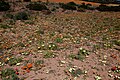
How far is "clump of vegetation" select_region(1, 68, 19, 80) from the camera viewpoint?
27.1 feet

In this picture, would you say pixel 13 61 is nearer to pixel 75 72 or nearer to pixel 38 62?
pixel 38 62

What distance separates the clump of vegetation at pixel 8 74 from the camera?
326 inches

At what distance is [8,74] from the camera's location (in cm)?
856

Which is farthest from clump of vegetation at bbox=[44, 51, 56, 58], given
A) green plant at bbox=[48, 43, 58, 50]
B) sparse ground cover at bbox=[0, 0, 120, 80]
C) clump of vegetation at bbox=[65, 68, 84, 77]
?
clump of vegetation at bbox=[65, 68, 84, 77]

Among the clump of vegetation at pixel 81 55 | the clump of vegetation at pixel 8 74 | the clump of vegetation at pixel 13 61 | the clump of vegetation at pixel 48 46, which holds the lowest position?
the clump of vegetation at pixel 8 74

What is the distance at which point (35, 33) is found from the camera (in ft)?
49.4

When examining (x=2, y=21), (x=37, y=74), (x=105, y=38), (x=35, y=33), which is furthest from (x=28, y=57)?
(x=2, y=21)

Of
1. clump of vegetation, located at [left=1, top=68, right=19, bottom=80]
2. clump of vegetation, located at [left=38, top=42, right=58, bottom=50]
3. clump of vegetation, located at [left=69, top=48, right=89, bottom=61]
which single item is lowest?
clump of vegetation, located at [left=1, top=68, right=19, bottom=80]

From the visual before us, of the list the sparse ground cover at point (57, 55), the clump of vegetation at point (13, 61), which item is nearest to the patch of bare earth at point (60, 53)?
the sparse ground cover at point (57, 55)

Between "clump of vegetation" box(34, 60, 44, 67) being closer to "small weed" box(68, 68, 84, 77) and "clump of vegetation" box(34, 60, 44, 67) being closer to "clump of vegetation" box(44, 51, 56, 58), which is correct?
"clump of vegetation" box(44, 51, 56, 58)

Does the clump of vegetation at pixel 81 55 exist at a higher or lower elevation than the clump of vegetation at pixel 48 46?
lower

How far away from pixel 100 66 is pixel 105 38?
4960 millimetres

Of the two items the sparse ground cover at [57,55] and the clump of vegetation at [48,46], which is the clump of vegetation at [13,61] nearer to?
the sparse ground cover at [57,55]

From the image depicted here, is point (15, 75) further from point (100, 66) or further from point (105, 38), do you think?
point (105, 38)
